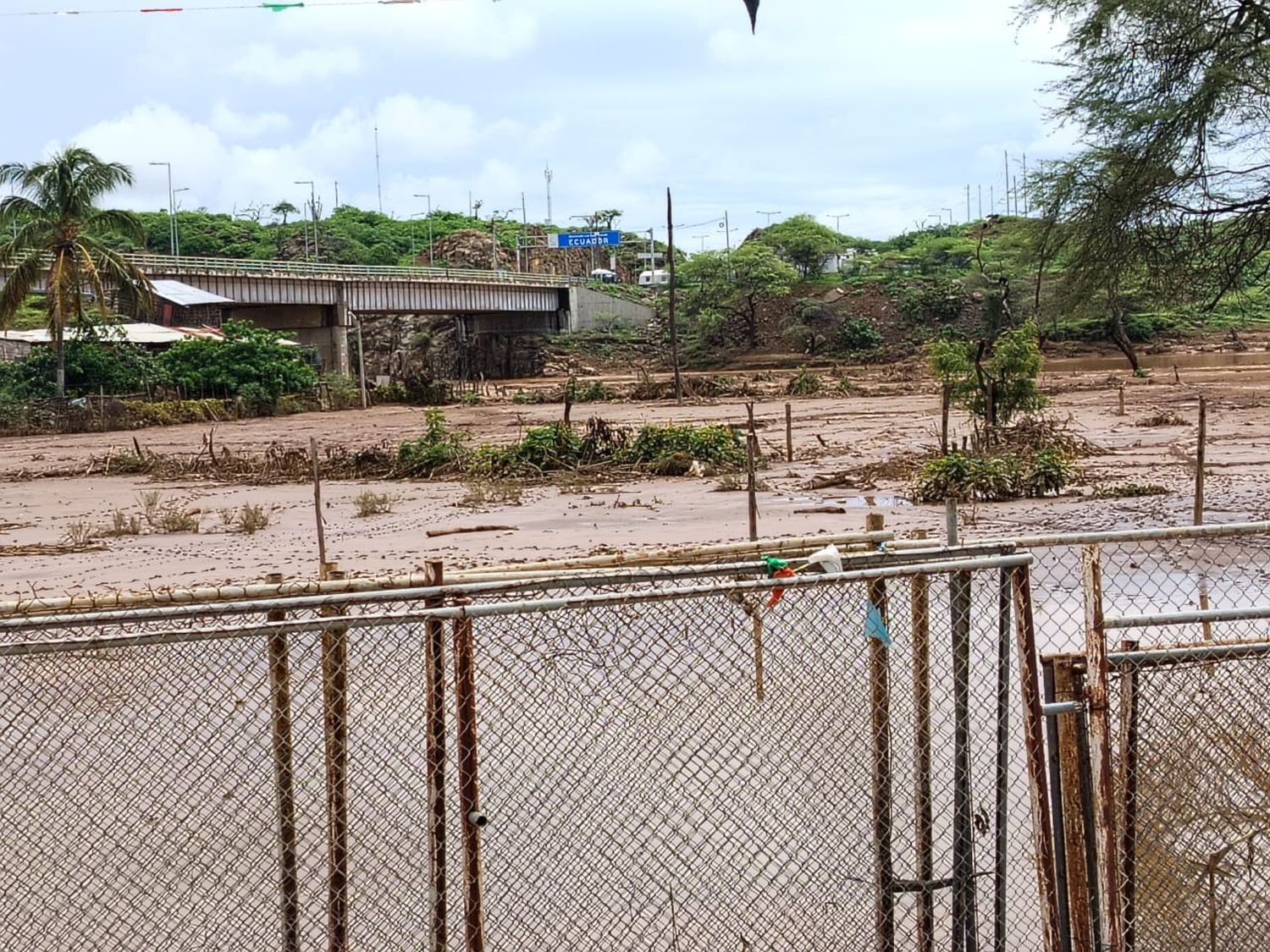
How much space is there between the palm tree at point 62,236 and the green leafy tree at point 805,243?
169ft

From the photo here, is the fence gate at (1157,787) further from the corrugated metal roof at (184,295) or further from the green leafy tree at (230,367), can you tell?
the corrugated metal roof at (184,295)

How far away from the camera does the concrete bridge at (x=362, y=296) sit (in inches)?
2554

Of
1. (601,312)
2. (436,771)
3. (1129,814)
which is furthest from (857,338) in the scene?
(436,771)

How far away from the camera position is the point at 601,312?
85.4 metres

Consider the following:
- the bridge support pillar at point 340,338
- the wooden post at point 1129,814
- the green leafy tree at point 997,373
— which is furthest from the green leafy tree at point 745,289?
the wooden post at point 1129,814

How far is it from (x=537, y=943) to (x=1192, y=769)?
2266 millimetres

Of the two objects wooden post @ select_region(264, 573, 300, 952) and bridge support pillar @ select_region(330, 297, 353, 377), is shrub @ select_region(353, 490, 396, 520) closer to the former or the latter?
wooden post @ select_region(264, 573, 300, 952)

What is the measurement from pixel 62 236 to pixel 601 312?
4202 cm

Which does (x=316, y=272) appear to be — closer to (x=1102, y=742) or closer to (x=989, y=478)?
(x=989, y=478)

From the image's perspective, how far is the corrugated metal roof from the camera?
61.3 metres

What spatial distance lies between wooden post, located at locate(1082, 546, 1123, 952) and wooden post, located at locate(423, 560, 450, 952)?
1.91 metres

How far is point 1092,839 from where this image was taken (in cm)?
425

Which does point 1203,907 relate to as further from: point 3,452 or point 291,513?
point 3,452

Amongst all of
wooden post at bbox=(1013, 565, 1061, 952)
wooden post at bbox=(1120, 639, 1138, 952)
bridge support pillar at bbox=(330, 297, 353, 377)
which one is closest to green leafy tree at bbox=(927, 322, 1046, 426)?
wooden post at bbox=(1120, 639, 1138, 952)
